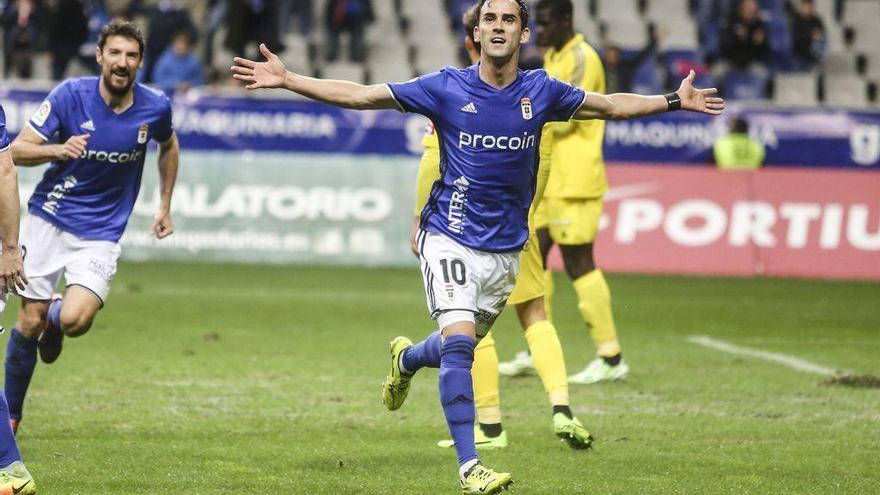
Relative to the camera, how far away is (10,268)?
613cm

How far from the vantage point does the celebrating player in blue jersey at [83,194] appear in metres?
8.13

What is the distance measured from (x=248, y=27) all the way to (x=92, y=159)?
1425 cm

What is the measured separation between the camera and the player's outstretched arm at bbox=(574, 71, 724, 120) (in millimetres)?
7035

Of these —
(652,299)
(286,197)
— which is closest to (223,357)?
(652,299)

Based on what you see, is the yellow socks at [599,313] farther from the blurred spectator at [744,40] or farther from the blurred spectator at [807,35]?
the blurred spectator at [807,35]

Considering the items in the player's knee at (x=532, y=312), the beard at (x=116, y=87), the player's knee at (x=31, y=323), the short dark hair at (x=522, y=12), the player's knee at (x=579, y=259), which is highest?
the short dark hair at (x=522, y=12)

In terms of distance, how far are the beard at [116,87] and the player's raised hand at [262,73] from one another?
6.19ft

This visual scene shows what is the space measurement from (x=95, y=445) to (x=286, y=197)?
10629 mm

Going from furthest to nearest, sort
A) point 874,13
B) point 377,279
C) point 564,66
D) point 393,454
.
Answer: point 874,13
point 377,279
point 564,66
point 393,454

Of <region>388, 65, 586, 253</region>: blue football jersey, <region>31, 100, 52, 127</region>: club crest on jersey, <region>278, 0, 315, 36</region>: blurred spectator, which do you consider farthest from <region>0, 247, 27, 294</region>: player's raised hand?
<region>278, 0, 315, 36</region>: blurred spectator

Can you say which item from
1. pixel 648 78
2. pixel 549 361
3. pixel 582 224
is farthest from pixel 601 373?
pixel 648 78

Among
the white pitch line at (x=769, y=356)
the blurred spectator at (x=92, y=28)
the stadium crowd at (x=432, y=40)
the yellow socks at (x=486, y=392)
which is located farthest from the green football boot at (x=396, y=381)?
the blurred spectator at (x=92, y=28)

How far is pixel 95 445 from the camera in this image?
7.68 m

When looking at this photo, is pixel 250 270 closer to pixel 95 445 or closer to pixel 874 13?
pixel 95 445
